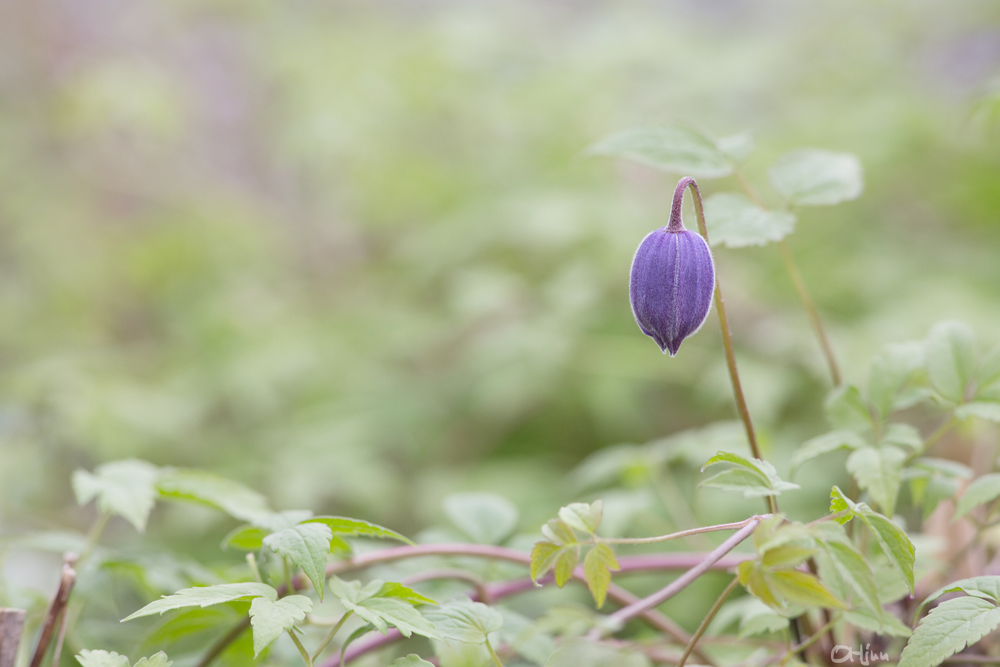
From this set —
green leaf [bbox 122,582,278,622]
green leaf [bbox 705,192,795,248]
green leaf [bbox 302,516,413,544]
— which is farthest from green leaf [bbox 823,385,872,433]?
green leaf [bbox 122,582,278,622]

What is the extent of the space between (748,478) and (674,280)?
18 cm

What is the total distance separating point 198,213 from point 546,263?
121 centimetres

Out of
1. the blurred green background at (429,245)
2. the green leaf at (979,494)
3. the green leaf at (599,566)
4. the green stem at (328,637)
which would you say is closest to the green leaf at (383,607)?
the green stem at (328,637)

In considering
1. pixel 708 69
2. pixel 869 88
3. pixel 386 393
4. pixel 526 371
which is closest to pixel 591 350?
pixel 526 371

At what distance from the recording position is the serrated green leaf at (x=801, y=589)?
1.45ft

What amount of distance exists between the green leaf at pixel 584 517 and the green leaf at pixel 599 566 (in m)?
0.02

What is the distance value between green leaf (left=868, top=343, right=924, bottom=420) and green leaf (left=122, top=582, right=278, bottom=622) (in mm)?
546

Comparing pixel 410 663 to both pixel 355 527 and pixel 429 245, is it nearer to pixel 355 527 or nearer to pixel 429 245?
pixel 355 527

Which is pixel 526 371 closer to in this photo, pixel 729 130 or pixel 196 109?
pixel 729 130

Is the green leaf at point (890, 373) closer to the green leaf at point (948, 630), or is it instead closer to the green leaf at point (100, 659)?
the green leaf at point (948, 630)

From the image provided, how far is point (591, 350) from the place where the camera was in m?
1.79

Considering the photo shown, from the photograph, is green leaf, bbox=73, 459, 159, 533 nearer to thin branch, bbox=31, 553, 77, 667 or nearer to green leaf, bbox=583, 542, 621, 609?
thin branch, bbox=31, 553, 77, 667

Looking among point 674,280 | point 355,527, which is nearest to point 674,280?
point 674,280

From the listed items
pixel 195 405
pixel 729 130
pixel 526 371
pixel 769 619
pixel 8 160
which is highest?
pixel 8 160
